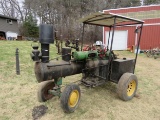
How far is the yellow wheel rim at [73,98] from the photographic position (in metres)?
2.96

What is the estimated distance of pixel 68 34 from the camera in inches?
810

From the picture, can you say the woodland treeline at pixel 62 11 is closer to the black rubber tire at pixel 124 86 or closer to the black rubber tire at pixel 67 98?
the black rubber tire at pixel 124 86

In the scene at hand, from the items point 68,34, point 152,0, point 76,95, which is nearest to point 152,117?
point 76,95

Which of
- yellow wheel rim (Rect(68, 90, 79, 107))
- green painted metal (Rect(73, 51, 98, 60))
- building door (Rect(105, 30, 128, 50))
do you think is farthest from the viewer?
building door (Rect(105, 30, 128, 50))

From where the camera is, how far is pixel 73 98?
3.02 m

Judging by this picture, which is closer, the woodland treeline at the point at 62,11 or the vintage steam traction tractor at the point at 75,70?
the vintage steam traction tractor at the point at 75,70

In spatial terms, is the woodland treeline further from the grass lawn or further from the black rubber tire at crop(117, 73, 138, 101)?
the black rubber tire at crop(117, 73, 138, 101)

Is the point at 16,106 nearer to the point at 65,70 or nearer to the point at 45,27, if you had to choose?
the point at 65,70

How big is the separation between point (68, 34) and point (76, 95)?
18.1 m

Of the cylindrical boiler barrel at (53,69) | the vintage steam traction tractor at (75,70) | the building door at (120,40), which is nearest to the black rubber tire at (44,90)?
the vintage steam traction tractor at (75,70)

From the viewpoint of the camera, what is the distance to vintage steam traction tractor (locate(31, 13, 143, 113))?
9.05ft

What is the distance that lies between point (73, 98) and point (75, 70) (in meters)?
0.67

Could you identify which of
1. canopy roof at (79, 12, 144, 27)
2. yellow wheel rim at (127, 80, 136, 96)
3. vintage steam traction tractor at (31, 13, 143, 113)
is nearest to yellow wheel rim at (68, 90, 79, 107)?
vintage steam traction tractor at (31, 13, 143, 113)

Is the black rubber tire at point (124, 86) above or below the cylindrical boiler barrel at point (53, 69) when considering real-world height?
below
